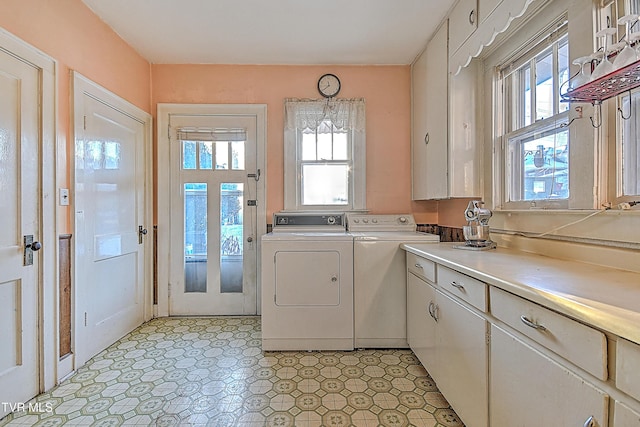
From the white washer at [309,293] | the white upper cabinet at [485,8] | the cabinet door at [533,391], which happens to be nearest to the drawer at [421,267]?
the white washer at [309,293]

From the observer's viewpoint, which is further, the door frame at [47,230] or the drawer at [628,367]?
the door frame at [47,230]

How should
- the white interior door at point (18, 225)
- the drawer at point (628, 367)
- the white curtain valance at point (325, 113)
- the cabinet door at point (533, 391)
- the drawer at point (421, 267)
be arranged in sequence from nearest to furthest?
the drawer at point (628, 367) < the cabinet door at point (533, 391) < the white interior door at point (18, 225) < the drawer at point (421, 267) < the white curtain valance at point (325, 113)

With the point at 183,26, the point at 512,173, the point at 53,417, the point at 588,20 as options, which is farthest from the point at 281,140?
the point at 53,417

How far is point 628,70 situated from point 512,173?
3.41ft

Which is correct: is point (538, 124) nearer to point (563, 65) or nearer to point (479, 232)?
point (563, 65)

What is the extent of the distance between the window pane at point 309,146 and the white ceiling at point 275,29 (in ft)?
2.26

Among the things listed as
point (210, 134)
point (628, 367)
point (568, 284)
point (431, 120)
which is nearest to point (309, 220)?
point (210, 134)

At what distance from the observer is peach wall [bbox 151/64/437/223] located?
9.65ft

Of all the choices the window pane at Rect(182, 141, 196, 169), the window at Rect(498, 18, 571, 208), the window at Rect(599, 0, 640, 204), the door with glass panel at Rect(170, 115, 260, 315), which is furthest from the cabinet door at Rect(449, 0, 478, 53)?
the window pane at Rect(182, 141, 196, 169)

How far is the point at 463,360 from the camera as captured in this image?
1.40 m

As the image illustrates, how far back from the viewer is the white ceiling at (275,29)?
83.4 inches

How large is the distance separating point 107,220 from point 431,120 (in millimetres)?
2704

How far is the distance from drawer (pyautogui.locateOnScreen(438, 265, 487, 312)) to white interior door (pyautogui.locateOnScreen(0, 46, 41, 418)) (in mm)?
2270

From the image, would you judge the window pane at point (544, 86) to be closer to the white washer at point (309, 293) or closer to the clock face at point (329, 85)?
the white washer at point (309, 293)
